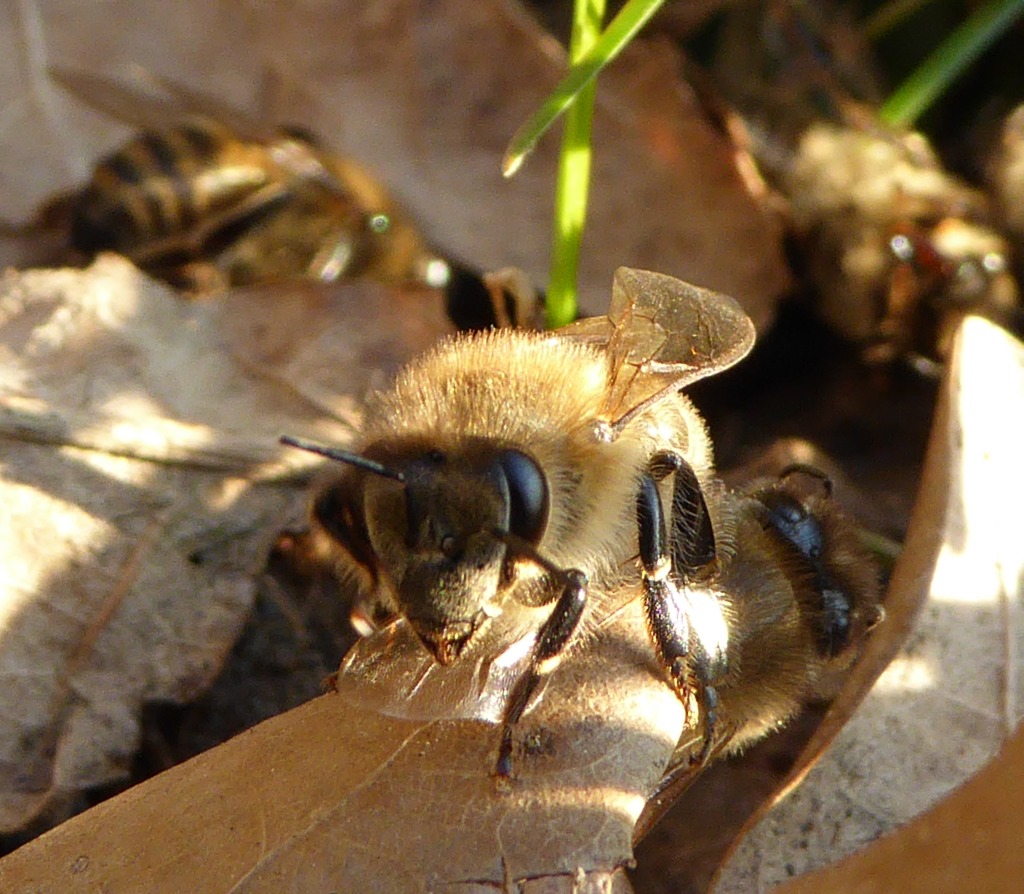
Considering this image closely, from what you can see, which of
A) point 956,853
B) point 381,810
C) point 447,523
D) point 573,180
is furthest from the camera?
point 573,180

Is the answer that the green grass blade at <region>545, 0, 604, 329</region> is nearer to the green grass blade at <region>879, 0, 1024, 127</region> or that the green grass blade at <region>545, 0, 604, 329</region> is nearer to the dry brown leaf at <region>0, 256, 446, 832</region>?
the dry brown leaf at <region>0, 256, 446, 832</region>

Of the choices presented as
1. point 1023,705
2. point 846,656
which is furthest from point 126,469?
point 1023,705

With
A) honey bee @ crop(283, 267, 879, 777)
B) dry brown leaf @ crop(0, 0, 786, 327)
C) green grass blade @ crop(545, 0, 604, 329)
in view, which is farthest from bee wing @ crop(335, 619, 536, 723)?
dry brown leaf @ crop(0, 0, 786, 327)

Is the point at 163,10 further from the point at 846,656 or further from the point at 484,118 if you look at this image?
the point at 846,656

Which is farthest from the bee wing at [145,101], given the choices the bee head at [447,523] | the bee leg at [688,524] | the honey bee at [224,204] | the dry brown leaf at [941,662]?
the dry brown leaf at [941,662]

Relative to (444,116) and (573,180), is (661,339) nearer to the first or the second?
(573,180)

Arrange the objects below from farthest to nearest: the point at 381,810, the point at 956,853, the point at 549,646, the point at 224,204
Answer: the point at 224,204
the point at 549,646
the point at 381,810
the point at 956,853

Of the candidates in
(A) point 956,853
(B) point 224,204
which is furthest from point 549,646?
(B) point 224,204
